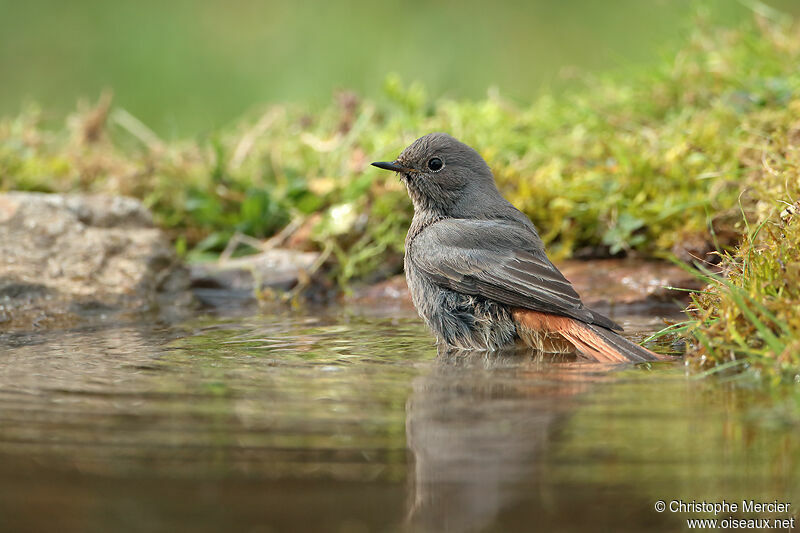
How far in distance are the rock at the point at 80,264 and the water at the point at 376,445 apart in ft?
5.36

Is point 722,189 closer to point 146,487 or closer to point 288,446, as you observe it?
point 288,446

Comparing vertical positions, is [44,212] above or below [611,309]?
above

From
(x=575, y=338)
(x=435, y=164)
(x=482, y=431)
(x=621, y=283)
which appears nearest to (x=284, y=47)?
(x=435, y=164)

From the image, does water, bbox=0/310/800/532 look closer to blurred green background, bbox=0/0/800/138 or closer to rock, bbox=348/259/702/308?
rock, bbox=348/259/702/308

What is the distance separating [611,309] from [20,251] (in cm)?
376

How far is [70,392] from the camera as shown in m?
3.26

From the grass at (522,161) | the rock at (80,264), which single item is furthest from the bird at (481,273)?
the rock at (80,264)

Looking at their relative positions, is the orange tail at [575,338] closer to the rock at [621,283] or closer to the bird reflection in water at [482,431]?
the bird reflection in water at [482,431]

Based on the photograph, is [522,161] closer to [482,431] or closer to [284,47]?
[482,431]

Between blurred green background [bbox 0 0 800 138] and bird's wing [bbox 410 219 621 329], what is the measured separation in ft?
18.9

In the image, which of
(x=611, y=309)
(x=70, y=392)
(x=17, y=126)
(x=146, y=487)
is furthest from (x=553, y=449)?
(x=17, y=126)

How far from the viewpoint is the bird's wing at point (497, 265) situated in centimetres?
431

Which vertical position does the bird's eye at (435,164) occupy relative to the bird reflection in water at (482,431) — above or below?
above

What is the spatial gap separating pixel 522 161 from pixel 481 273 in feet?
8.46
